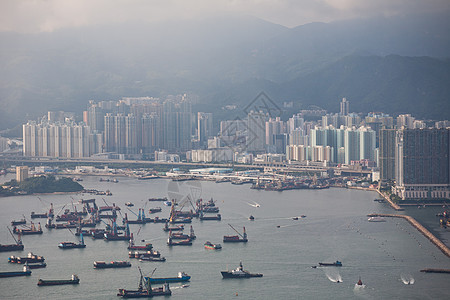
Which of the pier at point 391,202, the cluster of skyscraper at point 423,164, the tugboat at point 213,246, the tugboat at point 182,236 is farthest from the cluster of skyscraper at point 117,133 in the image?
the tugboat at point 213,246

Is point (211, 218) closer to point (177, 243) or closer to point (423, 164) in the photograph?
point (177, 243)

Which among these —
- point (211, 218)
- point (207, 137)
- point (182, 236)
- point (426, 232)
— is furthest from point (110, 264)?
point (207, 137)

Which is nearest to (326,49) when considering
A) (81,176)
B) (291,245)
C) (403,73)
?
(403,73)

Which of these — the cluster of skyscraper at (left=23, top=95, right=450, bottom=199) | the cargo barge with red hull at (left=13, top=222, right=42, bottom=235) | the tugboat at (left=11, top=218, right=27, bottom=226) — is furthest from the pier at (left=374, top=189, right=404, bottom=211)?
the tugboat at (left=11, top=218, right=27, bottom=226)

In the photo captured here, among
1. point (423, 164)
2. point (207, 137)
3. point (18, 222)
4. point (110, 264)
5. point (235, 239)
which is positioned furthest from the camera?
point (207, 137)

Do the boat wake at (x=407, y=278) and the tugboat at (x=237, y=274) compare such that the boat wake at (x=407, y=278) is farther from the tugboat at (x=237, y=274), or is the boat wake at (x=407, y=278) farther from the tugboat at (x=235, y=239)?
the tugboat at (x=235, y=239)

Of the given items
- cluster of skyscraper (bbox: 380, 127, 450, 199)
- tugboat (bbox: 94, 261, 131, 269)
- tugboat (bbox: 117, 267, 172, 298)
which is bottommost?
tugboat (bbox: 117, 267, 172, 298)

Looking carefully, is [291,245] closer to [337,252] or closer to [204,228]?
[337,252]

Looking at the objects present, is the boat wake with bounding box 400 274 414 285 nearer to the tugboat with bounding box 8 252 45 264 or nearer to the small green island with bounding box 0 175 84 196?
the tugboat with bounding box 8 252 45 264
